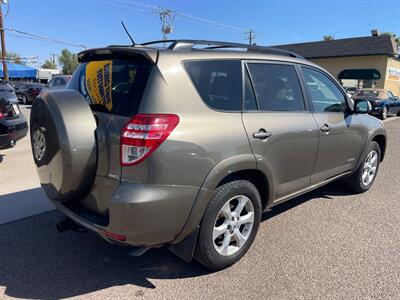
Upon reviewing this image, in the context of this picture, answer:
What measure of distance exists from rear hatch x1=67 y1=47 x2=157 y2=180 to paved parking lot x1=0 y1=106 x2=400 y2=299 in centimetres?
97

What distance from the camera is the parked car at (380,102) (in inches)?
652

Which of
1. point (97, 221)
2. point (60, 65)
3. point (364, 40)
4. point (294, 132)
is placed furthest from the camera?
point (60, 65)

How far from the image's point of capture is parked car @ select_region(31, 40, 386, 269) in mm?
2473

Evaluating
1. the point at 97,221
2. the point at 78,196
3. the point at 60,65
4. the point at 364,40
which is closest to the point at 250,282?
the point at 97,221

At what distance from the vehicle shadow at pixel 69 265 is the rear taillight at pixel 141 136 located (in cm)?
110

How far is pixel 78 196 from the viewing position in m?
2.81

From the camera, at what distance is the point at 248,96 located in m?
3.14

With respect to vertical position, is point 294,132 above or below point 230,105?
below

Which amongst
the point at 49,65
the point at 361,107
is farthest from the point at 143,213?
the point at 49,65

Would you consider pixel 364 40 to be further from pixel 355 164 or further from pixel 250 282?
pixel 250 282

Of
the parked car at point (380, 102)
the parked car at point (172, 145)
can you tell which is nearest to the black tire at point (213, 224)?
the parked car at point (172, 145)

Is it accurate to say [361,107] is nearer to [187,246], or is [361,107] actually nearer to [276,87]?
[276,87]

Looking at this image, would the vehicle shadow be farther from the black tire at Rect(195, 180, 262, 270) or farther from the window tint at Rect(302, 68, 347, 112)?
the window tint at Rect(302, 68, 347, 112)

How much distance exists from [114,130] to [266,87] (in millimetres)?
1552
